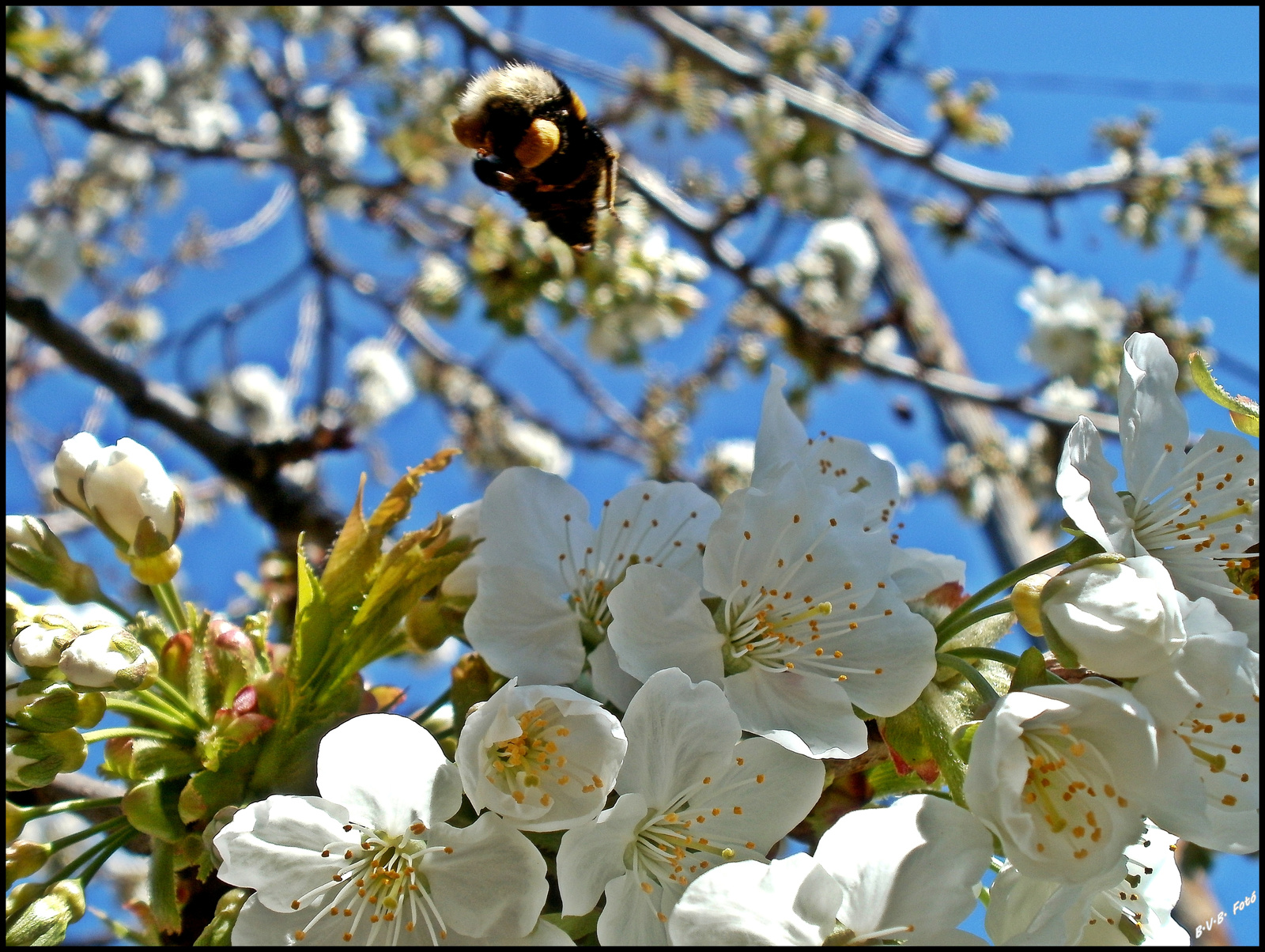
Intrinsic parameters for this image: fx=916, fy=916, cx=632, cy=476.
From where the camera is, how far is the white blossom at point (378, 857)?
995 mm

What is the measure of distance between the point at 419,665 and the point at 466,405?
2.51 meters

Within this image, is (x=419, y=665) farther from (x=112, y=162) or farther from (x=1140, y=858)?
(x=1140, y=858)

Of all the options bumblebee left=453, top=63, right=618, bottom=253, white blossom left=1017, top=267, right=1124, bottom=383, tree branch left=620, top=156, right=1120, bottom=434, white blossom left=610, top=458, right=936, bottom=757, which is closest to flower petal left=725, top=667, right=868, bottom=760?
white blossom left=610, top=458, right=936, bottom=757

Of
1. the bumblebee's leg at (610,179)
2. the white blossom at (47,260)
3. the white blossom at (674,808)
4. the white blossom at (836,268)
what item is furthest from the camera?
the white blossom at (47,260)

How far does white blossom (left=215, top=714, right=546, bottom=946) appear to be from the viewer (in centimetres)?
99

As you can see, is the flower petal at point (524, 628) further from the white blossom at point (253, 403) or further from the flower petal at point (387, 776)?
the white blossom at point (253, 403)

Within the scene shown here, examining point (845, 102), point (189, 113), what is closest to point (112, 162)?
point (189, 113)

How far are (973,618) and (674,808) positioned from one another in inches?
18.4

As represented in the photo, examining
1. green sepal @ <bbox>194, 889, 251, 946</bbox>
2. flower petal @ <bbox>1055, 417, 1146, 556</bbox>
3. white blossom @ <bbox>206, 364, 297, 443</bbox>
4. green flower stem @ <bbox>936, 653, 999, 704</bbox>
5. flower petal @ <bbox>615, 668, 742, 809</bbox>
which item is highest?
flower petal @ <bbox>1055, 417, 1146, 556</bbox>

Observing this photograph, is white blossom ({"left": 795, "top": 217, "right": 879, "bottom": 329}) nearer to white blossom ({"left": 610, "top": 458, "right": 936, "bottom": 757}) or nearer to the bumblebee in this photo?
the bumblebee

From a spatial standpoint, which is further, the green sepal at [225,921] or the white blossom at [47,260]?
the white blossom at [47,260]

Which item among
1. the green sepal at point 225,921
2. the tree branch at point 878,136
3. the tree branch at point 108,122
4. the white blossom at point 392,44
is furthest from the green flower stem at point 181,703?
the white blossom at point 392,44

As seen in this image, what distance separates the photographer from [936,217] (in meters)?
4.90

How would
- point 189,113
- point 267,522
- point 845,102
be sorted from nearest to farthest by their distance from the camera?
point 267,522 < point 845,102 < point 189,113
